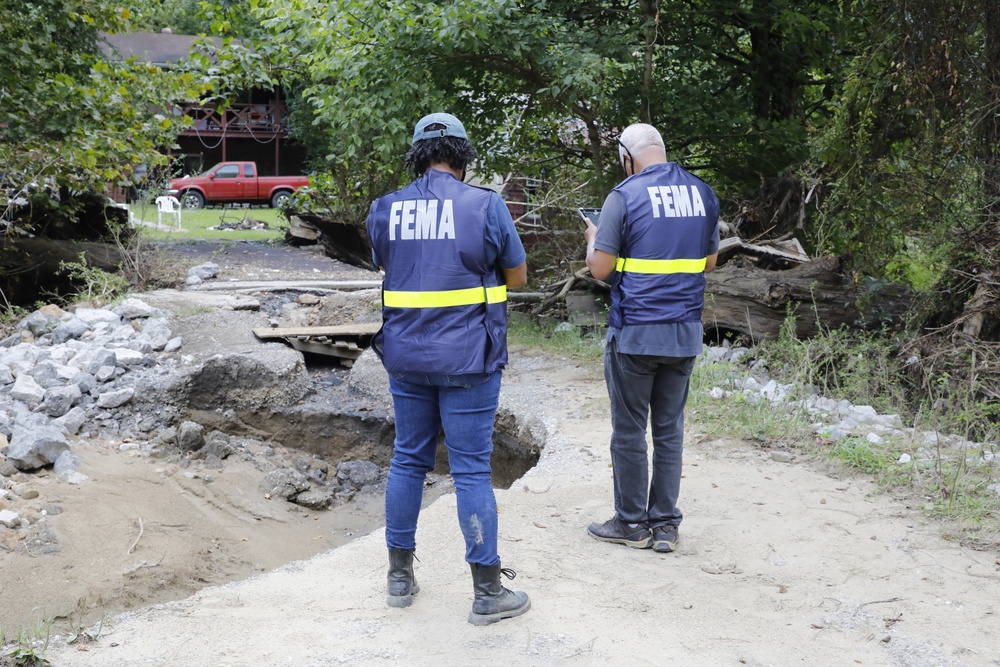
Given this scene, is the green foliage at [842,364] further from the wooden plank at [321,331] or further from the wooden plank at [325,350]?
the wooden plank at [325,350]

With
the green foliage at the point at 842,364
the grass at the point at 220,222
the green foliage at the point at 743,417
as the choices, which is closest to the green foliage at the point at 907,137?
the green foliage at the point at 842,364

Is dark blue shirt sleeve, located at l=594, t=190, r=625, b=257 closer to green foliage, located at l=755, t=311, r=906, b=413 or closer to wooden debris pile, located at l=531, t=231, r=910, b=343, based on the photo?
green foliage, located at l=755, t=311, r=906, b=413

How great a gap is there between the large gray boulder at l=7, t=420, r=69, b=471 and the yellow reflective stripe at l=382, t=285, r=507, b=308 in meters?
Answer: 3.11

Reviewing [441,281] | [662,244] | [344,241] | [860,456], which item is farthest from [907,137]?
[344,241]

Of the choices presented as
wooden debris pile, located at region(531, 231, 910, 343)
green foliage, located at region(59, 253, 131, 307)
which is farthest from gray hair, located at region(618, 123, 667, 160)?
green foliage, located at region(59, 253, 131, 307)

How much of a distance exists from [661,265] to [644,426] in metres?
0.79

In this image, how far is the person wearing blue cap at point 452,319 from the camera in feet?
11.5

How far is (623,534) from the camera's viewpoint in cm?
446

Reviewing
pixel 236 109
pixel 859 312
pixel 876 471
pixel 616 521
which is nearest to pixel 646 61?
pixel 859 312

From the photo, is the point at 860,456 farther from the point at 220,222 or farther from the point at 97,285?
the point at 220,222

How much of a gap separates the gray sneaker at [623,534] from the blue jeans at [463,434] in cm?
106

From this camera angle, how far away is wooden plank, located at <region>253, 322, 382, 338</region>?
8750 mm

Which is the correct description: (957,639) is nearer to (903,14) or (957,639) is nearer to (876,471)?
(876,471)

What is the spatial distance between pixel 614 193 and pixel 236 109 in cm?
3224
